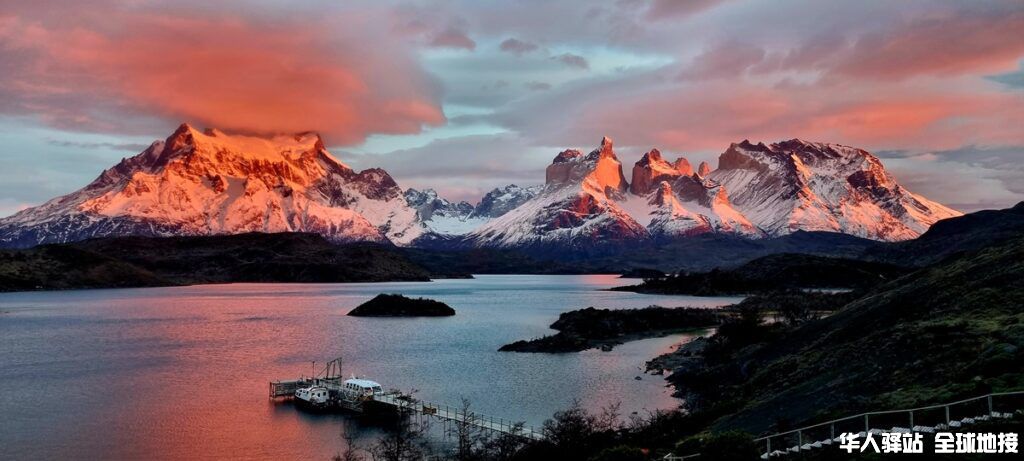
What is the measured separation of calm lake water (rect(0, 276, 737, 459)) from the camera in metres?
65.7

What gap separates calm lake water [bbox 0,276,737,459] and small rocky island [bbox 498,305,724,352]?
201 inches

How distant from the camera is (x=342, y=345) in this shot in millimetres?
133375

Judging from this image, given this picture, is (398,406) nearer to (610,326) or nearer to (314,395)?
(314,395)

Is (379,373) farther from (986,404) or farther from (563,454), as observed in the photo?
(986,404)

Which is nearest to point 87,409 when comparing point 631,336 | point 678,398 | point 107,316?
point 678,398

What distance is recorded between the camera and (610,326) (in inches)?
5797

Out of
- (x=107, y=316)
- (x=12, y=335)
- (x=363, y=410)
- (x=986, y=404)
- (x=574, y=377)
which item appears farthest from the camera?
(x=107, y=316)

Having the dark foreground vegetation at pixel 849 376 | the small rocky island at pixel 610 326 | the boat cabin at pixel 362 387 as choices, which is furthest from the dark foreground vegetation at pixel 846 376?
the small rocky island at pixel 610 326

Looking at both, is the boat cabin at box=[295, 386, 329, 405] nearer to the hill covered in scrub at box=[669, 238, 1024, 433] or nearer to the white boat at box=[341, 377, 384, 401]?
the white boat at box=[341, 377, 384, 401]

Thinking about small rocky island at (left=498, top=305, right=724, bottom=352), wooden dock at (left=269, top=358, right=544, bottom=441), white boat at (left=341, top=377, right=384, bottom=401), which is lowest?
wooden dock at (left=269, top=358, right=544, bottom=441)

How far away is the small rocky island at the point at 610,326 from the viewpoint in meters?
126

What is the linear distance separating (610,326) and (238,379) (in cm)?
7243

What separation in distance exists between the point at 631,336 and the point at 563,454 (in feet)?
314

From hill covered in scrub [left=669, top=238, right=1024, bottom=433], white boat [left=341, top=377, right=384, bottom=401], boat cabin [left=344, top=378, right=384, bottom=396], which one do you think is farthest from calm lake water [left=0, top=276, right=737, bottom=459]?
hill covered in scrub [left=669, top=238, right=1024, bottom=433]
